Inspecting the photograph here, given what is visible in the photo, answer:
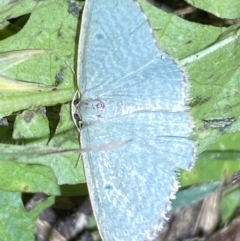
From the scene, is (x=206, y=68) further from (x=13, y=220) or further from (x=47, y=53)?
(x=13, y=220)

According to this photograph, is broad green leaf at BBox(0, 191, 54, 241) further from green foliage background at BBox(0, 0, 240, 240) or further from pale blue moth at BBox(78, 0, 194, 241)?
pale blue moth at BBox(78, 0, 194, 241)

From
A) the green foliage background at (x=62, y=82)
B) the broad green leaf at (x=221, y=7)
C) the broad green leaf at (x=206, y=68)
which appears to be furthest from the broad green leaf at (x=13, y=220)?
the broad green leaf at (x=221, y=7)

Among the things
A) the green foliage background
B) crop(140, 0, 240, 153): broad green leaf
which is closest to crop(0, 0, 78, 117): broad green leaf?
the green foliage background

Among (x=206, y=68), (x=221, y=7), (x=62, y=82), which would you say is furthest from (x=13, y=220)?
(x=221, y=7)

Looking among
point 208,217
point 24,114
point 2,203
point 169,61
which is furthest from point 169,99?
point 208,217

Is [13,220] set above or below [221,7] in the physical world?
below

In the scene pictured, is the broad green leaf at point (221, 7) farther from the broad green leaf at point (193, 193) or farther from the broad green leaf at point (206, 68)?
the broad green leaf at point (193, 193)

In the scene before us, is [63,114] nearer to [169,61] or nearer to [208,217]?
[169,61]

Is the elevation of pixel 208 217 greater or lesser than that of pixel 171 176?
lesser
